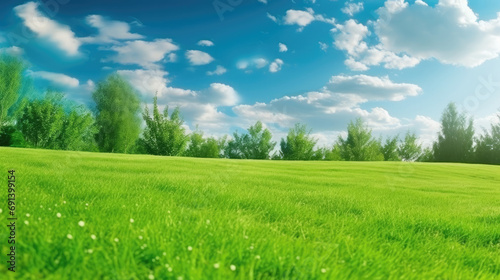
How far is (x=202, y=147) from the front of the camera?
65062mm

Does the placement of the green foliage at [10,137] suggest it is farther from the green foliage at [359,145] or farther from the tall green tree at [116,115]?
the green foliage at [359,145]

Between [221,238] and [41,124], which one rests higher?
[41,124]

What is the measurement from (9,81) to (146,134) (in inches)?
777

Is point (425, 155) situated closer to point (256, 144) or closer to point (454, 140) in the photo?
point (454, 140)

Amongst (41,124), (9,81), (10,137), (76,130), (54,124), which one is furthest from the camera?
(76,130)

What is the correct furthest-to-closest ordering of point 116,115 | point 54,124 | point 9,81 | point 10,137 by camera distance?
point 116,115 < point 54,124 < point 9,81 < point 10,137

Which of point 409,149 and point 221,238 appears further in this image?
point 409,149

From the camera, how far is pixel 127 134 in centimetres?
6175

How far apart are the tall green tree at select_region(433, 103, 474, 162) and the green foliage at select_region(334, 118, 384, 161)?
37.2ft

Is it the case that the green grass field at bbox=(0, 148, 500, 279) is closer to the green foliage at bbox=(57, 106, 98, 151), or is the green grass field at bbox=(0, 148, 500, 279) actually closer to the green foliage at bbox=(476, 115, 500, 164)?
the green foliage at bbox=(57, 106, 98, 151)

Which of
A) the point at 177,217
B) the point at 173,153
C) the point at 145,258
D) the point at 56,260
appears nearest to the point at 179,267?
the point at 145,258

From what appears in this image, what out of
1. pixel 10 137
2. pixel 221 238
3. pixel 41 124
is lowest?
pixel 221 238

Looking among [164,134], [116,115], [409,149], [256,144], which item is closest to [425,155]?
[409,149]

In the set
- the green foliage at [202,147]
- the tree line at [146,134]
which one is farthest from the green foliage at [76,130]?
the green foliage at [202,147]
